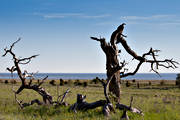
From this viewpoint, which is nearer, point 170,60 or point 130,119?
point 130,119

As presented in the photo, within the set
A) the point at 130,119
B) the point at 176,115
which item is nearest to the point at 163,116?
the point at 176,115

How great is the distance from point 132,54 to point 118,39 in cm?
113

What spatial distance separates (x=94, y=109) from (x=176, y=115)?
3.39 m

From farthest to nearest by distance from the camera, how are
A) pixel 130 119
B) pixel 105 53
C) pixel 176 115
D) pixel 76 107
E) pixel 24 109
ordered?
1. pixel 105 53
2. pixel 24 109
3. pixel 76 107
4. pixel 176 115
5. pixel 130 119

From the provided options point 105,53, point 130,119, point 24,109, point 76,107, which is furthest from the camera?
point 105,53

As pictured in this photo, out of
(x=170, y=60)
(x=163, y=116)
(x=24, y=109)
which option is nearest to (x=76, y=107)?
(x=24, y=109)

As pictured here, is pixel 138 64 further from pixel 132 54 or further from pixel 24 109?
pixel 24 109

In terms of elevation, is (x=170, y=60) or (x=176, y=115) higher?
(x=170, y=60)

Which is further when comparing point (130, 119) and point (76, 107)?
point (76, 107)

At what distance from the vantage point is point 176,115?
10.4 metres

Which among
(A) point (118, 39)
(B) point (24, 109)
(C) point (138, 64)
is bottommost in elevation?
(B) point (24, 109)

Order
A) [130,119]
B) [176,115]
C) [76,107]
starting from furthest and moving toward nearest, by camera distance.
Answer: [76,107]
[176,115]
[130,119]

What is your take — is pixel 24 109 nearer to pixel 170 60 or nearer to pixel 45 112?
pixel 45 112

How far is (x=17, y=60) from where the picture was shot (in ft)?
47.1
